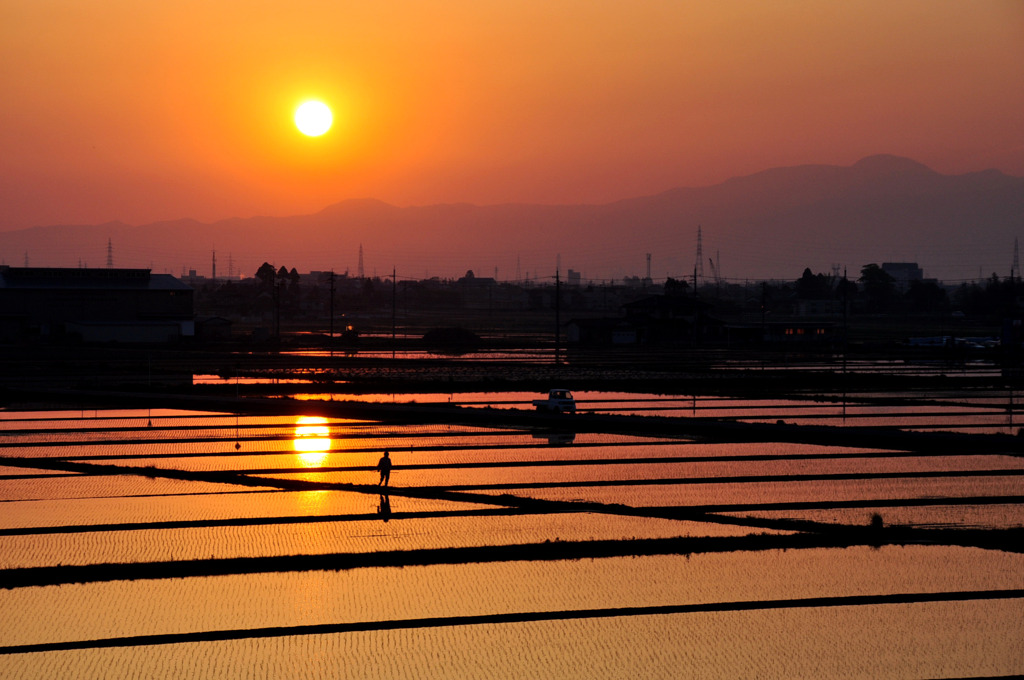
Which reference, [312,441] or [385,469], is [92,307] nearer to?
[312,441]

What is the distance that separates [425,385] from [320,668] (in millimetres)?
25201

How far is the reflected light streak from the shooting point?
2184cm

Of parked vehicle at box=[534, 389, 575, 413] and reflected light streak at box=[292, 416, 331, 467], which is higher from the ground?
parked vehicle at box=[534, 389, 575, 413]

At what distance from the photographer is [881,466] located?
2147 centimetres

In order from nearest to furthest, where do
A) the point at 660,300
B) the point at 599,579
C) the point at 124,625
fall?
1. the point at 124,625
2. the point at 599,579
3. the point at 660,300

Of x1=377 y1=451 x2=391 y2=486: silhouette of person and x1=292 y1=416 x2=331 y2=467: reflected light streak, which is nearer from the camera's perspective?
x1=377 y1=451 x2=391 y2=486: silhouette of person

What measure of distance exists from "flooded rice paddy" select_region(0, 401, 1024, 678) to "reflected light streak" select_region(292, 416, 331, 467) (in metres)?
0.19

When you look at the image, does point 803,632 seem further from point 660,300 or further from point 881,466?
point 660,300

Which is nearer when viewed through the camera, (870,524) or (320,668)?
(320,668)

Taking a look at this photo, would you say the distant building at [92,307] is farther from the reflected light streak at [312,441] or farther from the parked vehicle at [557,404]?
the parked vehicle at [557,404]

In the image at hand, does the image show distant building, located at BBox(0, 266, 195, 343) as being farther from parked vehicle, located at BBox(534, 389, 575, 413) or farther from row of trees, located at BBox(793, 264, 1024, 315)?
row of trees, located at BBox(793, 264, 1024, 315)

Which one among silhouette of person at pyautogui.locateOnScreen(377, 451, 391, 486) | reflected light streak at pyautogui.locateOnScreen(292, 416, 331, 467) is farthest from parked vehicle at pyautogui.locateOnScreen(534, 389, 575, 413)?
silhouette of person at pyautogui.locateOnScreen(377, 451, 391, 486)

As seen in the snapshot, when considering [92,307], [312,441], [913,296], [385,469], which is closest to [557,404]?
[312,441]

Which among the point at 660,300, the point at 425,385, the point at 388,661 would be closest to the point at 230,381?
the point at 425,385
